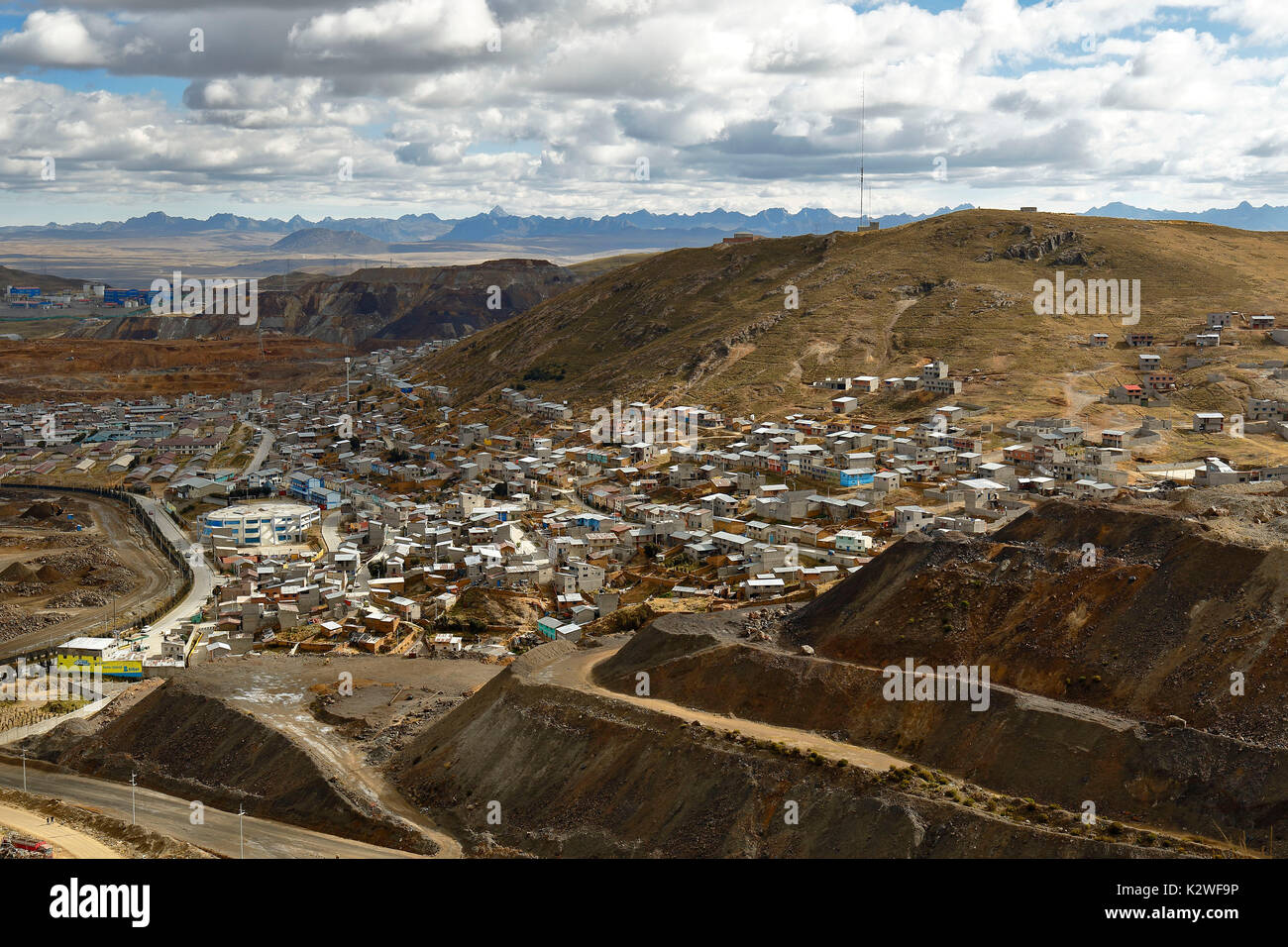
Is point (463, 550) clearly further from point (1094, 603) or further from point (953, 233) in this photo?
point (953, 233)

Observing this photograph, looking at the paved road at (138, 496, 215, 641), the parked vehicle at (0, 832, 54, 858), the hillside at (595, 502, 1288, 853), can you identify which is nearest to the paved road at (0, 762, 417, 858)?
the parked vehicle at (0, 832, 54, 858)

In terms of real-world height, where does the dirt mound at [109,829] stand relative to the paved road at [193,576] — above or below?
below

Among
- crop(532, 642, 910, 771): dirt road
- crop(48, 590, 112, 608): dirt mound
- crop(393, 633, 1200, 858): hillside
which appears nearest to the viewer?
crop(393, 633, 1200, 858): hillside

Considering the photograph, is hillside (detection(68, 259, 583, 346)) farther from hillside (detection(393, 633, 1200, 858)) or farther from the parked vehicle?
the parked vehicle

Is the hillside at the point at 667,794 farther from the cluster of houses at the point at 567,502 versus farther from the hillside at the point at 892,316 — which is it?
the hillside at the point at 892,316

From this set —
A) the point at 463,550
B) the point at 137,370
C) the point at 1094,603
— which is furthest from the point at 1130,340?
the point at 137,370

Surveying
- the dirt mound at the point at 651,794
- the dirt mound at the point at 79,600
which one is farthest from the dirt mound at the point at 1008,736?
the dirt mound at the point at 79,600
